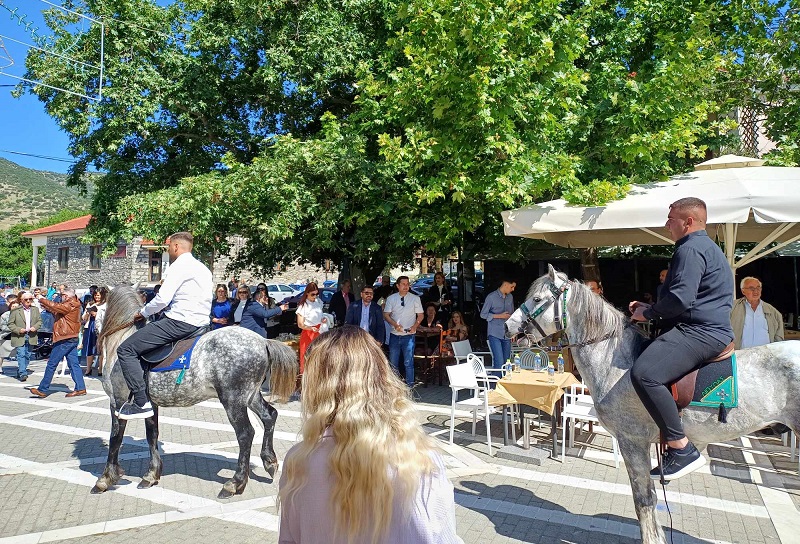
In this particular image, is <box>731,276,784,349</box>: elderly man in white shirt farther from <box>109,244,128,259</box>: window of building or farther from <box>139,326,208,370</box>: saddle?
<box>109,244,128,259</box>: window of building

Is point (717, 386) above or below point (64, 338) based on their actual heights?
above

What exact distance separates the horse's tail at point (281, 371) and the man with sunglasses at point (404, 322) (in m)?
4.49

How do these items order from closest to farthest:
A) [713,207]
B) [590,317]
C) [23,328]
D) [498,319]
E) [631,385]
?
[631,385] < [590,317] < [713,207] < [498,319] < [23,328]

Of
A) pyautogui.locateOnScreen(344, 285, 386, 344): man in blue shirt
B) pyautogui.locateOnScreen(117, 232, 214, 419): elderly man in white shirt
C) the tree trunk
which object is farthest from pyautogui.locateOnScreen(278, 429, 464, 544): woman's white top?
the tree trunk

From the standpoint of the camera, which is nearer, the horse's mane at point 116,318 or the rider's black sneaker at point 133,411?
the rider's black sneaker at point 133,411

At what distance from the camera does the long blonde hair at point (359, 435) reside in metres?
1.64

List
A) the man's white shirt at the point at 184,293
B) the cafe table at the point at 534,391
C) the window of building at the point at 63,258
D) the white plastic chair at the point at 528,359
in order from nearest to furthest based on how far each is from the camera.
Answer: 1. the man's white shirt at the point at 184,293
2. the cafe table at the point at 534,391
3. the white plastic chair at the point at 528,359
4. the window of building at the point at 63,258

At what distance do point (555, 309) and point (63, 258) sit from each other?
46.5m

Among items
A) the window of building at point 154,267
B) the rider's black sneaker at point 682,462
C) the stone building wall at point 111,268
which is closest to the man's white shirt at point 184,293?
the rider's black sneaker at point 682,462

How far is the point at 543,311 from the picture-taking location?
5.00 metres

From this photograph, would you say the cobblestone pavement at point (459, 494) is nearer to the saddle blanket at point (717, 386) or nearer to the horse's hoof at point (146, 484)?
the horse's hoof at point (146, 484)

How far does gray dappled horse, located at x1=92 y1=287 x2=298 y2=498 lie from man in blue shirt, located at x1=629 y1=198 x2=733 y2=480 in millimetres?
3679

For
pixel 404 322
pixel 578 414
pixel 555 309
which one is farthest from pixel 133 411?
pixel 404 322

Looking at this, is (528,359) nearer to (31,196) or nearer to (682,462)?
(682,462)
